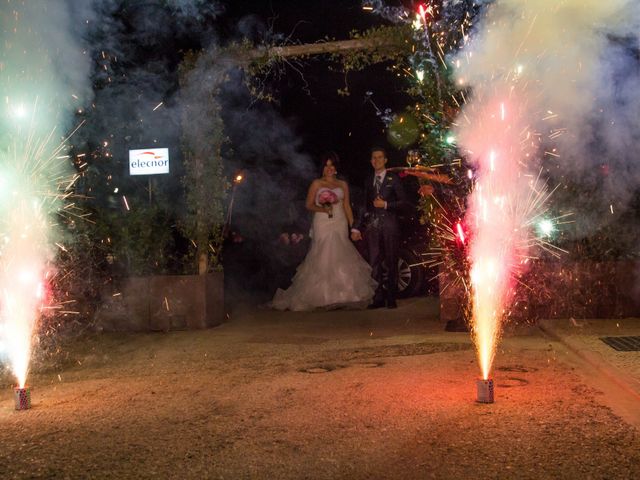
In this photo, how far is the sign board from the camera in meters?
10.2

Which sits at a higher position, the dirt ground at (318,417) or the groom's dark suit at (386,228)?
the groom's dark suit at (386,228)

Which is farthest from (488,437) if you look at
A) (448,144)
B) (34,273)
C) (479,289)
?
(34,273)

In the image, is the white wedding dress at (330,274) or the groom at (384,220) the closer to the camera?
the groom at (384,220)

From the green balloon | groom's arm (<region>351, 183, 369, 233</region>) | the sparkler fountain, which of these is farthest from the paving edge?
the sparkler fountain

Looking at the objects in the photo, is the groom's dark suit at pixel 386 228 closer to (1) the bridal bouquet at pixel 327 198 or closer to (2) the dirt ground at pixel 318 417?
(1) the bridal bouquet at pixel 327 198

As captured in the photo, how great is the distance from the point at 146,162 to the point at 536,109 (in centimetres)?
541

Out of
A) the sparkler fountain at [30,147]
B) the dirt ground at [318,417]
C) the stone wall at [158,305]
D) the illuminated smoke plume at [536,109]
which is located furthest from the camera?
the stone wall at [158,305]

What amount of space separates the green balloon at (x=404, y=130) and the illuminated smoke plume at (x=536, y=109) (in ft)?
3.16

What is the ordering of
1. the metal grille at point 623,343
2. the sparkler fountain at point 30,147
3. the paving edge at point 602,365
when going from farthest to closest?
the sparkler fountain at point 30,147
the metal grille at point 623,343
the paving edge at point 602,365

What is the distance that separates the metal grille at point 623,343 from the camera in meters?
6.50

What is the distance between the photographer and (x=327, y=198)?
36.4 feet

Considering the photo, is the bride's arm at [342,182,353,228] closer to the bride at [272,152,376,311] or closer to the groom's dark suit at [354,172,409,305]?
the bride at [272,152,376,311]

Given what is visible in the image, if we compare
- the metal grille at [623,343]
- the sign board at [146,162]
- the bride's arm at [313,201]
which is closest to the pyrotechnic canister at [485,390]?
the metal grille at [623,343]

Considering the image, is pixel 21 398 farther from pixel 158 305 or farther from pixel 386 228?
pixel 386 228
